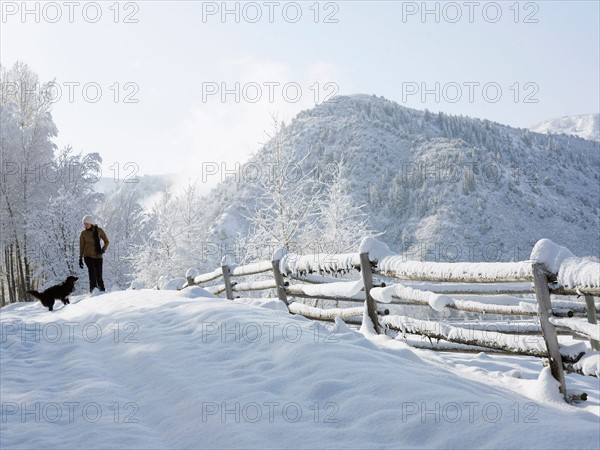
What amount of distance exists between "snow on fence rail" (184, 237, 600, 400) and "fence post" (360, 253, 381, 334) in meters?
0.01

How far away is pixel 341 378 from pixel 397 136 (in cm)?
17436

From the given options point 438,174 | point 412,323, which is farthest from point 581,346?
point 438,174

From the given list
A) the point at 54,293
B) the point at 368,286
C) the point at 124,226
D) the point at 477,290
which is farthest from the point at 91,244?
the point at 124,226

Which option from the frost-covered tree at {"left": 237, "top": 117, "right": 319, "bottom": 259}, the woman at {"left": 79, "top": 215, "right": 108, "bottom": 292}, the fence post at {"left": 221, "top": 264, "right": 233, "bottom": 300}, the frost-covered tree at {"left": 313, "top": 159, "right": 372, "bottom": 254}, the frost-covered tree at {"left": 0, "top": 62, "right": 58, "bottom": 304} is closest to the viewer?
the fence post at {"left": 221, "top": 264, "right": 233, "bottom": 300}

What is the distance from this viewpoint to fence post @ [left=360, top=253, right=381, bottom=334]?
19.4 ft

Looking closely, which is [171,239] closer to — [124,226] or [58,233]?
[124,226]

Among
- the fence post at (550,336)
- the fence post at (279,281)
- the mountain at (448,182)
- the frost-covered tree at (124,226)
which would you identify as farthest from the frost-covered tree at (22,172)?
the mountain at (448,182)

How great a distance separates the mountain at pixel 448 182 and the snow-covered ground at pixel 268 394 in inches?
3228

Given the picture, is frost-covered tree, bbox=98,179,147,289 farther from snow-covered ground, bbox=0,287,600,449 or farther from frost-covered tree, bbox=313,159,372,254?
snow-covered ground, bbox=0,287,600,449

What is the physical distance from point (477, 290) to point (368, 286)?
140 centimetres

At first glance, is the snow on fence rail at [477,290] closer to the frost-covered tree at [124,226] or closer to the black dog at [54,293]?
the black dog at [54,293]

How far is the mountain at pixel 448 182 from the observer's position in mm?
115500


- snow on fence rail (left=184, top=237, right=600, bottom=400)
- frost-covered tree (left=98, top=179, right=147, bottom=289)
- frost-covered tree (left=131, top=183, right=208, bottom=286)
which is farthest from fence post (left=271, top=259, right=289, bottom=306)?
frost-covered tree (left=131, top=183, right=208, bottom=286)

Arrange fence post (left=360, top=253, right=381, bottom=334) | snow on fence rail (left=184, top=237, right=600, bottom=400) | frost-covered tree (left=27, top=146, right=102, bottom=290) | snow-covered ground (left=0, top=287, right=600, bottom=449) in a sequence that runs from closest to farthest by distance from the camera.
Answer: snow-covered ground (left=0, top=287, right=600, bottom=449) < snow on fence rail (left=184, top=237, right=600, bottom=400) < fence post (left=360, top=253, right=381, bottom=334) < frost-covered tree (left=27, top=146, right=102, bottom=290)
